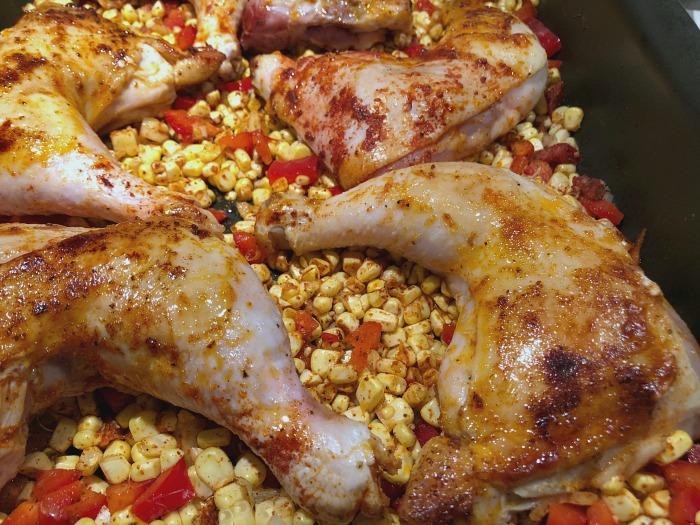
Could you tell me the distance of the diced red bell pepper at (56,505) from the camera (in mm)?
2273

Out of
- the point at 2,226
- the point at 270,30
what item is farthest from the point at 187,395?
the point at 270,30

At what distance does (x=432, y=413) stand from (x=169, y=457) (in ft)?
3.41

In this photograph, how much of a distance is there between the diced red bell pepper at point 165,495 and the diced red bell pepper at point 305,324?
72 centimetres

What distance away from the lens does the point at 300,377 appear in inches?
A: 100.0

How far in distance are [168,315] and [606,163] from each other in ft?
7.34

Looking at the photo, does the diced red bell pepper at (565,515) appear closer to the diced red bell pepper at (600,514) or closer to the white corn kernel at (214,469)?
the diced red bell pepper at (600,514)

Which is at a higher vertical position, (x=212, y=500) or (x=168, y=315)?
(x=168, y=315)

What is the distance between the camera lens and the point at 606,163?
3084 mm

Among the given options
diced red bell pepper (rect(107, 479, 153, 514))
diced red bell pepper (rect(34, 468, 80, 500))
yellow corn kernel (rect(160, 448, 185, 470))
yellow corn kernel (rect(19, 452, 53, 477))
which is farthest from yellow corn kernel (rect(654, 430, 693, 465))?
yellow corn kernel (rect(19, 452, 53, 477))

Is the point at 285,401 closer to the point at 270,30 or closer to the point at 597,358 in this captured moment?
the point at 597,358

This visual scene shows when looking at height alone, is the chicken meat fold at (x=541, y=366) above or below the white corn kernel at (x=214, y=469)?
above

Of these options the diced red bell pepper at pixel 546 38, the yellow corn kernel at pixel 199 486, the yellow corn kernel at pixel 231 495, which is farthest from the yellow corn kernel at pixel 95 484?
the diced red bell pepper at pixel 546 38

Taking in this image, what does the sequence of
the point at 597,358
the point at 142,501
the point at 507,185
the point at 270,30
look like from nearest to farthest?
the point at 597,358 → the point at 142,501 → the point at 507,185 → the point at 270,30

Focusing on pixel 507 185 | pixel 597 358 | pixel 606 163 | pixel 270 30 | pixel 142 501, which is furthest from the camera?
pixel 270 30
